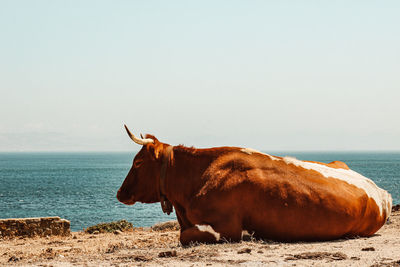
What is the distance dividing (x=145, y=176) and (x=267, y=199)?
2224mm

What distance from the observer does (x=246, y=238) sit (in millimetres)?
8133

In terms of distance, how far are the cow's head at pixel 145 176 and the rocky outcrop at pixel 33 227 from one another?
7.88m

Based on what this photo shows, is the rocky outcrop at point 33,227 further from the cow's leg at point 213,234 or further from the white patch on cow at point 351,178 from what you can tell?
the white patch on cow at point 351,178

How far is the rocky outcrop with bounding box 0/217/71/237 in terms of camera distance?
15625 mm

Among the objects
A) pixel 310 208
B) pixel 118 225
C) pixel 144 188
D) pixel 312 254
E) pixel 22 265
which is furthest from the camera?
pixel 118 225

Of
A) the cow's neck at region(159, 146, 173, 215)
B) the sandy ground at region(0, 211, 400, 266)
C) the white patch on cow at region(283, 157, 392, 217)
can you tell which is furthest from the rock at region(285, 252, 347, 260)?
the cow's neck at region(159, 146, 173, 215)

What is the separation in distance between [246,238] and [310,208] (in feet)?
3.61

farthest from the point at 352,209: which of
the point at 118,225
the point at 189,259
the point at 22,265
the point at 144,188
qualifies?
the point at 118,225

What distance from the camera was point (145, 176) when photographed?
898 centimetres

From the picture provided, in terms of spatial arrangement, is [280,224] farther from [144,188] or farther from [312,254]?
[144,188]

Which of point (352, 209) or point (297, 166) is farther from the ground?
point (297, 166)

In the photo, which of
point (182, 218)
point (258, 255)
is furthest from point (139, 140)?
point (258, 255)

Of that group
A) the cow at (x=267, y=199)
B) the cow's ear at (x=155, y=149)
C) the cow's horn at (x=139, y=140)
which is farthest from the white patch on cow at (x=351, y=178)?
the cow's horn at (x=139, y=140)

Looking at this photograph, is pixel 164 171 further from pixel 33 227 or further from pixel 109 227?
pixel 109 227
